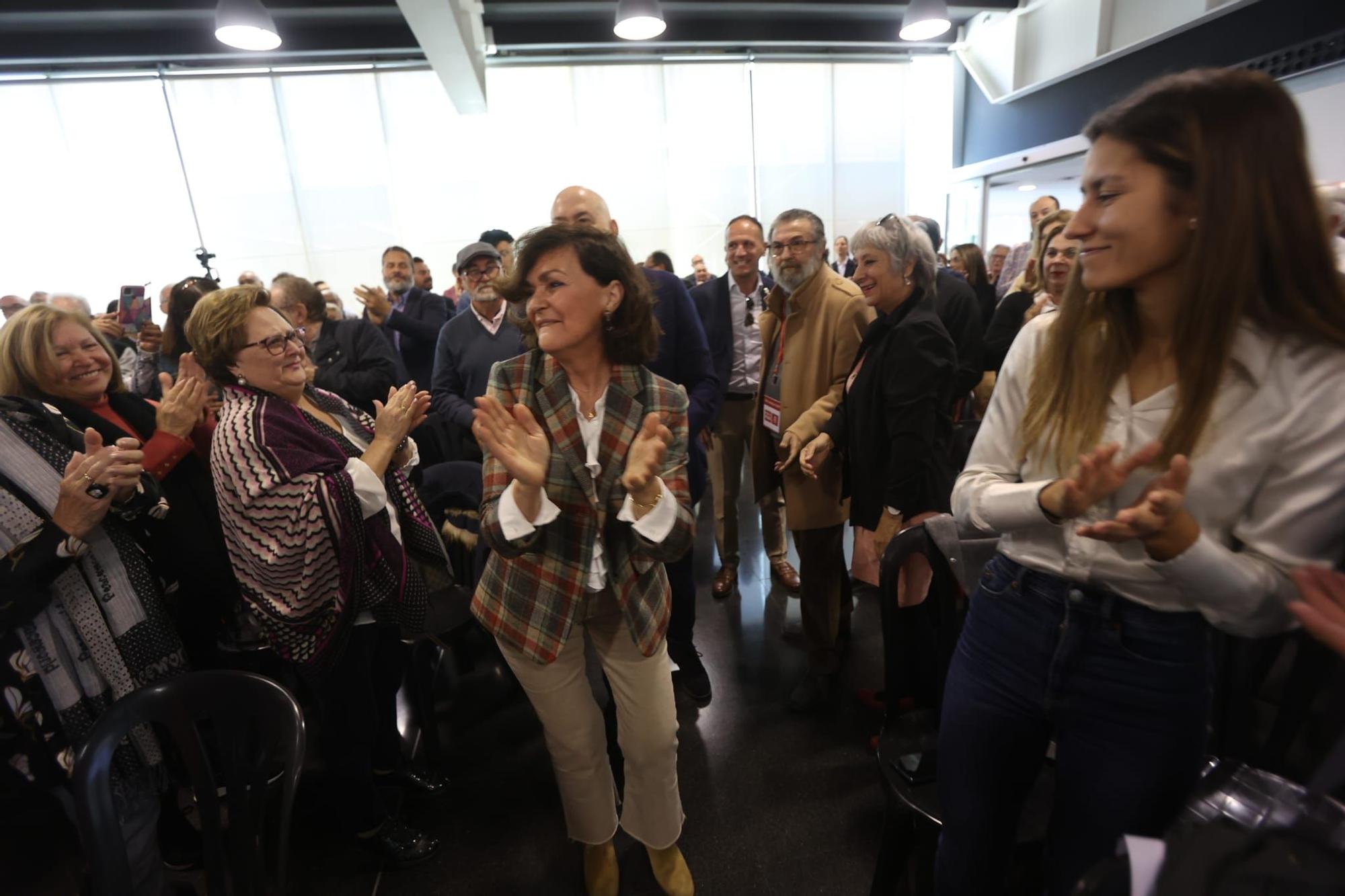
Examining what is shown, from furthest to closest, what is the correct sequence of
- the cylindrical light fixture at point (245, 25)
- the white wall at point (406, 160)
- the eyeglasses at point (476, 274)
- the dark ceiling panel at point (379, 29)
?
the white wall at point (406, 160) < the dark ceiling panel at point (379, 29) < the cylindrical light fixture at point (245, 25) < the eyeglasses at point (476, 274)

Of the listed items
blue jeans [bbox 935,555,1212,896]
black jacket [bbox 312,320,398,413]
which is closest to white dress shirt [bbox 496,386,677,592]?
blue jeans [bbox 935,555,1212,896]

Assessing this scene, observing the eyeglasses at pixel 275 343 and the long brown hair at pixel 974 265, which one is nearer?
the eyeglasses at pixel 275 343

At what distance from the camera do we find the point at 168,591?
1644 millimetres

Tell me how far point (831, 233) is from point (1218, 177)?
8.74 m

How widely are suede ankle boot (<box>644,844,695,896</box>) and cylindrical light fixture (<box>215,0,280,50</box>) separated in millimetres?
5853

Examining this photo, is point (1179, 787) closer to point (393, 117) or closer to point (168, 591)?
point (168, 591)

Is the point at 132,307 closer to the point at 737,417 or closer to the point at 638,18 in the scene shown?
the point at 737,417

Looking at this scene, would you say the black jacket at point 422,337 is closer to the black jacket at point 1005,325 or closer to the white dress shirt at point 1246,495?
the black jacket at point 1005,325

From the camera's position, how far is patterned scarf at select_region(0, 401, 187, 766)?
1.31m

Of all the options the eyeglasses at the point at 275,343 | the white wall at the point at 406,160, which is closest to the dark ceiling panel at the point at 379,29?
the white wall at the point at 406,160

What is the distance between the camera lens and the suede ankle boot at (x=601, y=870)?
157 centimetres

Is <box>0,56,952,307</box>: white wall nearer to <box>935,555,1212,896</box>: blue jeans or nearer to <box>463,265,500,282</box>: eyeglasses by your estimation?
<box>463,265,500,282</box>: eyeglasses

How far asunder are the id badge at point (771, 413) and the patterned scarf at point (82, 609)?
1.94 metres

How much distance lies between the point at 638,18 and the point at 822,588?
195 inches
